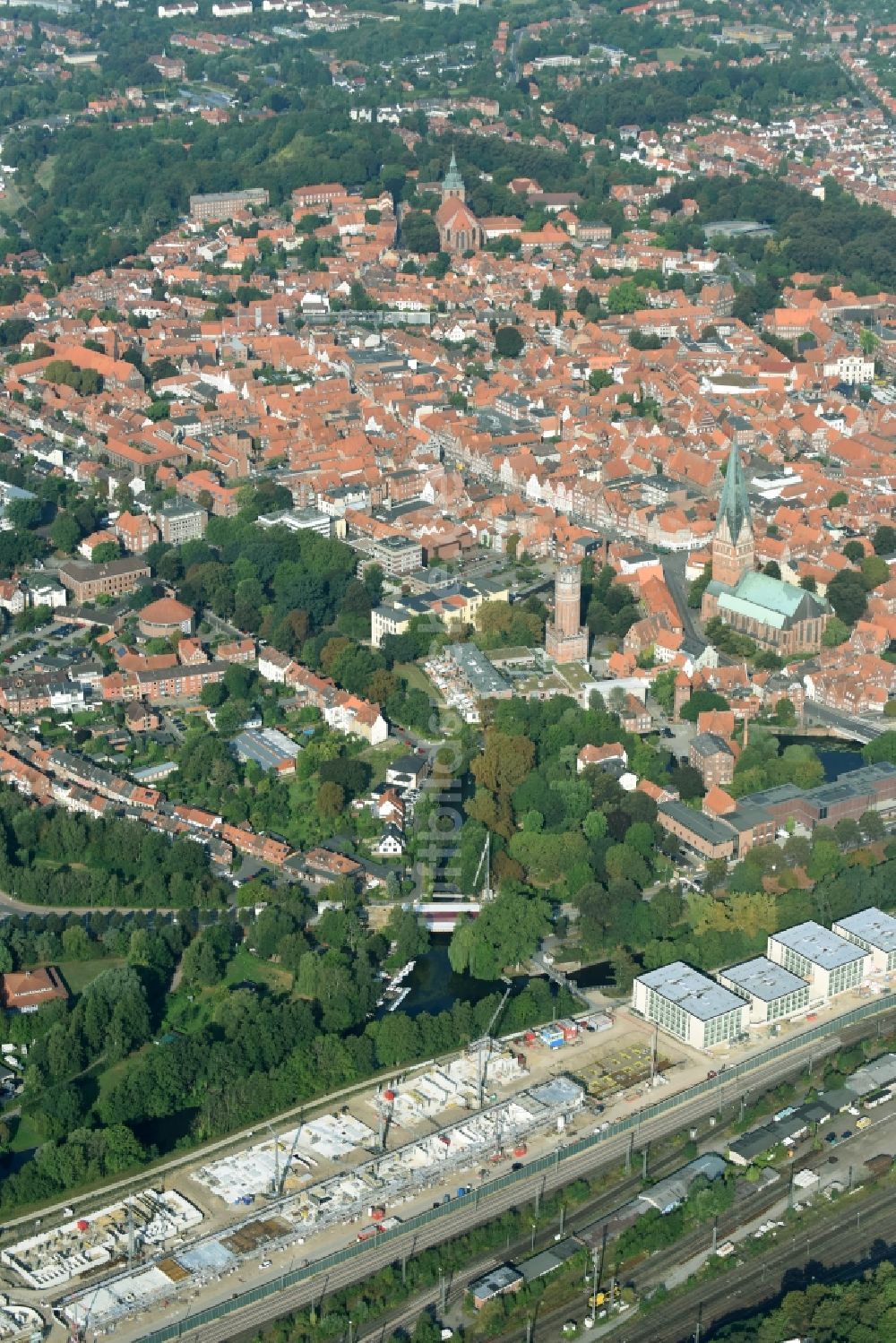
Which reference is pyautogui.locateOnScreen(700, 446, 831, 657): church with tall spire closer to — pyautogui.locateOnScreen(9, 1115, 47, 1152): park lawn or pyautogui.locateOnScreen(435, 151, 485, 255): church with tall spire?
pyautogui.locateOnScreen(9, 1115, 47, 1152): park lawn

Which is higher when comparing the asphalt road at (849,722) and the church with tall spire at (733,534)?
the church with tall spire at (733,534)

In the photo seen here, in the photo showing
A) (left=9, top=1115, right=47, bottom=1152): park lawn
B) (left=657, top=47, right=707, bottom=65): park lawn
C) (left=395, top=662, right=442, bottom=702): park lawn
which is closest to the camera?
(left=9, top=1115, right=47, bottom=1152): park lawn

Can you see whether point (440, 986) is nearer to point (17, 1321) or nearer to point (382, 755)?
point (382, 755)

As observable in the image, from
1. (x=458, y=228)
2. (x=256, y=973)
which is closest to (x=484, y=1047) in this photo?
(x=256, y=973)

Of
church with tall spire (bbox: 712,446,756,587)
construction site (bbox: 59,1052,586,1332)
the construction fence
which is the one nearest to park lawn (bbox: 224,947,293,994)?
construction site (bbox: 59,1052,586,1332)

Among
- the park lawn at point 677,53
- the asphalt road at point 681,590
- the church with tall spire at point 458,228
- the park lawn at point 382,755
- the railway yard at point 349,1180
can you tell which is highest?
the railway yard at point 349,1180

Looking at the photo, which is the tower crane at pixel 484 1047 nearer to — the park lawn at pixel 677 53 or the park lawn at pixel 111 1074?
the park lawn at pixel 111 1074

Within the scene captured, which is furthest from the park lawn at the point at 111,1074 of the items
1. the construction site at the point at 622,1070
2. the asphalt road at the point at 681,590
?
the asphalt road at the point at 681,590
